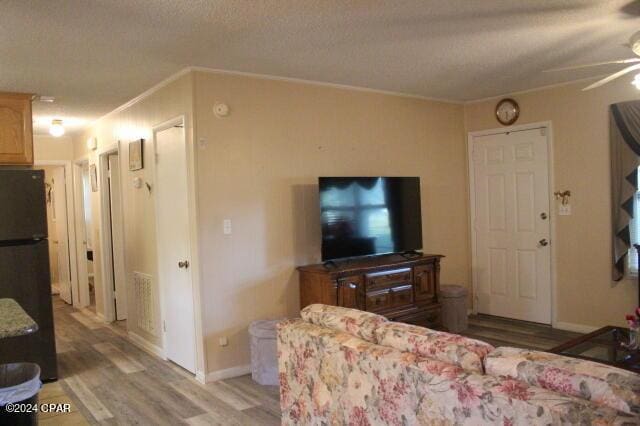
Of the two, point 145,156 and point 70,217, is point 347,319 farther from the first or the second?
point 70,217

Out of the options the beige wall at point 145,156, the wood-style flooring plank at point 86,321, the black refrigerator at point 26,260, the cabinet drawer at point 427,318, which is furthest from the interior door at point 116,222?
the cabinet drawer at point 427,318

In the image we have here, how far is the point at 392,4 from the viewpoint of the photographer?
9.16 ft

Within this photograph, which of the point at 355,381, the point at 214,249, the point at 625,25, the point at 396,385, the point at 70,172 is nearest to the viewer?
the point at 396,385

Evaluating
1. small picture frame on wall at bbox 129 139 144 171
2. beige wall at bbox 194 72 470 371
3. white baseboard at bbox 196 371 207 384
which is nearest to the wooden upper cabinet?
small picture frame on wall at bbox 129 139 144 171

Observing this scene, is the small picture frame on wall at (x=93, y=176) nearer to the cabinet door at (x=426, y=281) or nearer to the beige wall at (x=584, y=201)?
the cabinet door at (x=426, y=281)

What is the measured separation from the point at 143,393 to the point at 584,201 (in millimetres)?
4362

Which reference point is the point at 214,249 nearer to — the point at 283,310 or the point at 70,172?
the point at 283,310

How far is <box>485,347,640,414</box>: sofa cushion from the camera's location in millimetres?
1511

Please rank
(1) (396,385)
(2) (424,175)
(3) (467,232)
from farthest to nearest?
(3) (467,232)
(2) (424,175)
(1) (396,385)

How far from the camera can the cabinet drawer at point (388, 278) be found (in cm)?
434

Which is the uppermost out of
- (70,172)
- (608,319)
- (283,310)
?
(70,172)

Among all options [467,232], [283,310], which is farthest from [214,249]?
[467,232]

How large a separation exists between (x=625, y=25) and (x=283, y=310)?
3271mm

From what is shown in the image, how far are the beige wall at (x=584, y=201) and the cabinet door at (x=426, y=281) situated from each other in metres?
1.37
